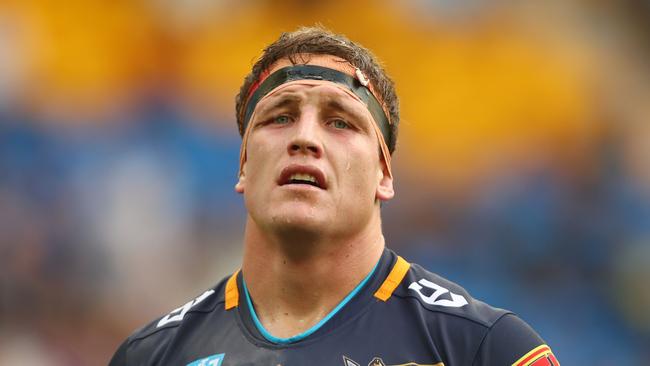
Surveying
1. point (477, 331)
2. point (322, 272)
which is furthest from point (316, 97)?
point (477, 331)

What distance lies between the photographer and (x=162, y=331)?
3.52 metres

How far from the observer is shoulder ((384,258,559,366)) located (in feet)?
9.68

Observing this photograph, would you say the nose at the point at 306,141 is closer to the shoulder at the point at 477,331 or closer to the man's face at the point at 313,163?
the man's face at the point at 313,163

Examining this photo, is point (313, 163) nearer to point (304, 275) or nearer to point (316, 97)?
point (316, 97)

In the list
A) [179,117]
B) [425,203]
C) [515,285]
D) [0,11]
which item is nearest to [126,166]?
[179,117]

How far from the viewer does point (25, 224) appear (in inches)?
323

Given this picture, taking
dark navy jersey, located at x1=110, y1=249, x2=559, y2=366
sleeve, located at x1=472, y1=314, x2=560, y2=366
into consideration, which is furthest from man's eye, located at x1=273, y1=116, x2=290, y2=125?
sleeve, located at x1=472, y1=314, x2=560, y2=366

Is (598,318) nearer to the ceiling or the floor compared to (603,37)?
nearer to the floor

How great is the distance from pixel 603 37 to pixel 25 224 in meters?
6.17

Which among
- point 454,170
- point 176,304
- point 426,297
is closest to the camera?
point 426,297

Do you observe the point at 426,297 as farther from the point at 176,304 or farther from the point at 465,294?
the point at 176,304

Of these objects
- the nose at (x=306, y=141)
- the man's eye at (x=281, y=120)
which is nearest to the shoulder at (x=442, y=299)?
the nose at (x=306, y=141)

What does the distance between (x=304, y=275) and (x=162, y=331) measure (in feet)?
2.22

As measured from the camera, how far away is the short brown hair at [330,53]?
3.58 m
